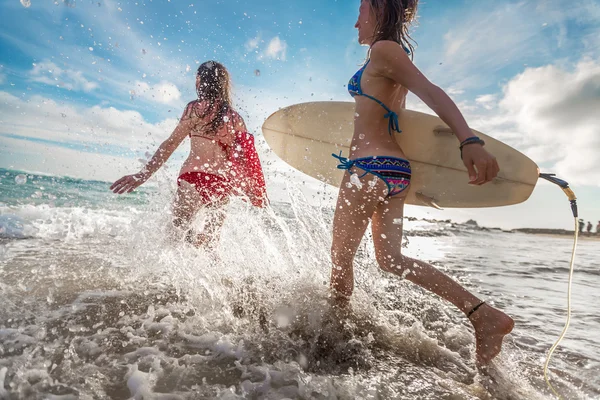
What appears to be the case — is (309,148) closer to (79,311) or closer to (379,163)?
(379,163)

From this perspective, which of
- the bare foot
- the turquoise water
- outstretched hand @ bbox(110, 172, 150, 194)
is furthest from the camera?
the turquoise water

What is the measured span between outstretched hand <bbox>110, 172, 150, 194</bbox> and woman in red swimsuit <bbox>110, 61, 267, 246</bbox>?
3 centimetres

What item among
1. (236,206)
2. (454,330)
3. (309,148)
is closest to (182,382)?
(454,330)

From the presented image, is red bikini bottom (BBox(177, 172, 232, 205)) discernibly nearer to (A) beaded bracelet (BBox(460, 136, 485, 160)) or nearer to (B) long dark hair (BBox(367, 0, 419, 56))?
(B) long dark hair (BBox(367, 0, 419, 56))

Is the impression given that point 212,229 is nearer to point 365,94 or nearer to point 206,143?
point 206,143

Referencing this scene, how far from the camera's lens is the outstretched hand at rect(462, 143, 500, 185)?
1.73 meters

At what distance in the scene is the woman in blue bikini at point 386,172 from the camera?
1.98 metres

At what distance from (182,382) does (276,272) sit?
58.9 inches

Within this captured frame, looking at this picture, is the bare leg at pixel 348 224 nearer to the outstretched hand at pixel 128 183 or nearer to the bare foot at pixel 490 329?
the bare foot at pixel 490 329

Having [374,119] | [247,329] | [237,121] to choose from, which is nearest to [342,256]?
[247,329]

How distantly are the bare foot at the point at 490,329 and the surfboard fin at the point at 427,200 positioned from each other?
1.05 meters

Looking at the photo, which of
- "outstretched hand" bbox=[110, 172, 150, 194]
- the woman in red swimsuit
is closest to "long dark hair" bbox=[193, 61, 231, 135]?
the woman in red swimsuit

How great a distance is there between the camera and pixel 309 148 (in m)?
3.67

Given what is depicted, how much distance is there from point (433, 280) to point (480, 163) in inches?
27.9
